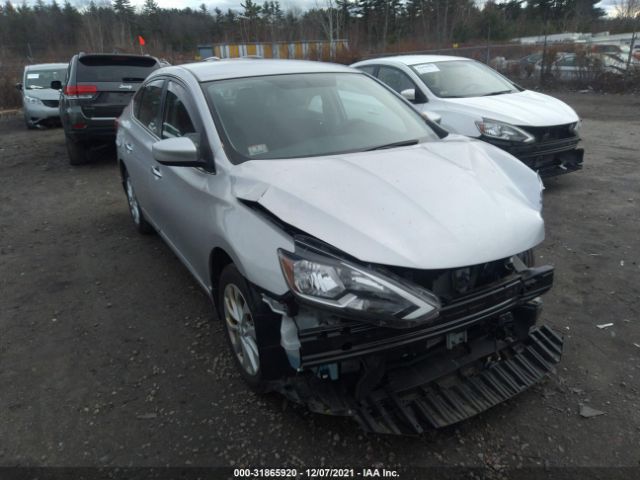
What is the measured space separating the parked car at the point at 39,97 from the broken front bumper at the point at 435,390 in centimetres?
1295

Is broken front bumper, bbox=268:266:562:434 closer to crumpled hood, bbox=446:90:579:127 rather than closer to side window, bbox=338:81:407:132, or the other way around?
side window, bbox=338:81:407:132

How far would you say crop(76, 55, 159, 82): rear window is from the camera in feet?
26.8

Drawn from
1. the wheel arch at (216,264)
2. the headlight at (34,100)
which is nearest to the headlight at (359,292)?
the wheel arch at (216,264)

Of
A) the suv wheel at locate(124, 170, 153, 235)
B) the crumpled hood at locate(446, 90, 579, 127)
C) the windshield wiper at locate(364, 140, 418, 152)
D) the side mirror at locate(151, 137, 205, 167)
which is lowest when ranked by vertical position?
the suv wheel at locate(124, 170, 153, 235)

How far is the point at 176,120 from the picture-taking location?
3.51 m

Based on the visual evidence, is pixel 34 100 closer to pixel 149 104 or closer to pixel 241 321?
pixel 149 104

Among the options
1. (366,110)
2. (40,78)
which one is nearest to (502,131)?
(366,110)

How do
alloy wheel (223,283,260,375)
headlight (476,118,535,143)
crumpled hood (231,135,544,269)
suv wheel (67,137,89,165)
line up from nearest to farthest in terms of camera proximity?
crumpled hood (231,135,544,269) → alloy wheel (223,283,260,375) → headlight (476,118,535,143) → suv wheel (67,137,89,165)

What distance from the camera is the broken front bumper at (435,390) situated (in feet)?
7.34

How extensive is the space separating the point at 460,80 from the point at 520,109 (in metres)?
1.25

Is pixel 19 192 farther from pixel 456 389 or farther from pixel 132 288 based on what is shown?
pixel 456 389

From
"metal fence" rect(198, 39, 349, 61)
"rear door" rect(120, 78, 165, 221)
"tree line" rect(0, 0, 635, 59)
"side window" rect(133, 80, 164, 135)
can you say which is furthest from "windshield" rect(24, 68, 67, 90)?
"tree line" rect(0, 0, 635, 59)

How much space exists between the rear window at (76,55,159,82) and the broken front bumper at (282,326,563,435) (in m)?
7.55

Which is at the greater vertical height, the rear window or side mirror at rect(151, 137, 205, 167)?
the rear window
